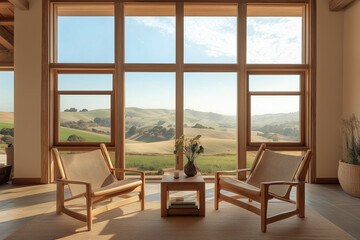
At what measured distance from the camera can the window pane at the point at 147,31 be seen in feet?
15.1

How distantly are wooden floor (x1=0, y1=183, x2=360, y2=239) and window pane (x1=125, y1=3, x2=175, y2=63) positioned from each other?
2.47 meters

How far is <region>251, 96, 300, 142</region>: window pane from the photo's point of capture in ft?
15.2

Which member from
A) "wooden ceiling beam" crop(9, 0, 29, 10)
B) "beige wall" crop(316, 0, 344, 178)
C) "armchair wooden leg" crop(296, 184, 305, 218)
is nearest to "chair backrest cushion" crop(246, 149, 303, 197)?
"armchair wooden leg" crop(296, 184, 305, 218)

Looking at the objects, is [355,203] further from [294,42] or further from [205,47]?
[205,47]

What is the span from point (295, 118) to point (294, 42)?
59.2 inches

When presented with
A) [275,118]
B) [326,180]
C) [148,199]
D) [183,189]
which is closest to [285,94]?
[275,118]

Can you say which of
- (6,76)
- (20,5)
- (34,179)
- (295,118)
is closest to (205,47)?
(295,118)

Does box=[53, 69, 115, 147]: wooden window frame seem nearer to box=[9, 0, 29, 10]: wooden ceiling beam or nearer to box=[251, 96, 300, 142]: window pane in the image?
box=[9, 0, 29, 10]: wooden ceiling beam

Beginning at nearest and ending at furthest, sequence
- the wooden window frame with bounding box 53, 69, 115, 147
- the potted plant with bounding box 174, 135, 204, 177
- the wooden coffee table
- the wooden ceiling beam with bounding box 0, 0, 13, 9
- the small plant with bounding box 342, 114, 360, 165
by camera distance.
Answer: the wooden coffee table, the potted plant with bounding box 174, 135, 204, 177, the small plant with bounding box 342, 114, 360, 165, the wooden ceiling beam with bounding box 0, 0, 13, 9, the wooden window frame with bounding box 53, 69, 115, 147

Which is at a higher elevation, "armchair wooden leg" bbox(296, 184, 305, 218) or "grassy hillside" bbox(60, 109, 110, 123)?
"grassy hillside" bbox(60, 109, 110, 123)

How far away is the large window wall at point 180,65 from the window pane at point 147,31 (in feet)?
0.06

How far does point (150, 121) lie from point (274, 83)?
2642mm

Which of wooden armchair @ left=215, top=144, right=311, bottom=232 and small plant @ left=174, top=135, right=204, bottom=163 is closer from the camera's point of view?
wooden armchair @ left=215, top=144, right=311, bottom=232

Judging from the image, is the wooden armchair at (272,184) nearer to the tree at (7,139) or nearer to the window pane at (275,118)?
the window pane at (275,118)
